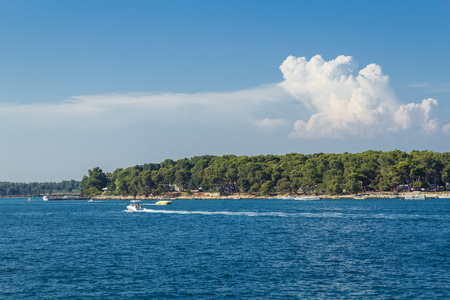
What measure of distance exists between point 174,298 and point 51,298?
9567mm

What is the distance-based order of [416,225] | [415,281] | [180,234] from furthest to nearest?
[416,225], [180,234], [415,281]

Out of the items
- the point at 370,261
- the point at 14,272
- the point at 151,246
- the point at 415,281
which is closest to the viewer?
the point at 415,281

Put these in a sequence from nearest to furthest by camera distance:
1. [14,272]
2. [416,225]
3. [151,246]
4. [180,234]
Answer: [14,272] < [151,246] < [180,234] < [416,225]

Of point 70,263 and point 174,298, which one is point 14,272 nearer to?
point 70,263

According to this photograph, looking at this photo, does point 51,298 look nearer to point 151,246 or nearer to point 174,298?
point 174,298

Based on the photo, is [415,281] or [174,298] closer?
[174,298]

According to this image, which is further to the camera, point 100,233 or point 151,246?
point 100,233

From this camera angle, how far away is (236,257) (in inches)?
2194

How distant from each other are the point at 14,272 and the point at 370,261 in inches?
1444

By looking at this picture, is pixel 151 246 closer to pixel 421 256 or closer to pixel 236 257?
pixel 236 257

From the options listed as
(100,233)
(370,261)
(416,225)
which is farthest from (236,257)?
(416,225)

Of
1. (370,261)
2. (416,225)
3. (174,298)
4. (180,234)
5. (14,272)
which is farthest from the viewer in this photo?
(416,225)

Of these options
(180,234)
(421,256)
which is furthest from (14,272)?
(421,256)

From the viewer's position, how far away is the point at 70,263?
52.8 meters
